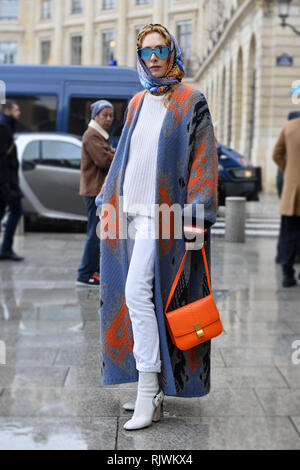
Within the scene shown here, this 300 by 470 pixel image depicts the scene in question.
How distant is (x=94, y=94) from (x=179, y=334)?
34.8 ft

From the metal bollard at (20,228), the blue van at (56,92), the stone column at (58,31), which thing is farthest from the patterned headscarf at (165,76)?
the stone column at (58,31)

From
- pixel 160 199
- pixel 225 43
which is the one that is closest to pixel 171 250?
pixel 160 199

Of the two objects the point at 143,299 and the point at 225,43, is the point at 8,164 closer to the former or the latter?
the point at 143,299

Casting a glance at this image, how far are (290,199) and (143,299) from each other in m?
4.14

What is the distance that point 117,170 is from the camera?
3.56 m

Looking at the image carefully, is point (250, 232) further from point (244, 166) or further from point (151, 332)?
point (151, 332)

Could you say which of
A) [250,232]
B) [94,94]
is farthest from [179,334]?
[94,94]

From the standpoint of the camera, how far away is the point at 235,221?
11086 mm

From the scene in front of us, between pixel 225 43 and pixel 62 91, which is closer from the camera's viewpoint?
pixel 62 91

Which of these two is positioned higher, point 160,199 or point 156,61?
point 156,61

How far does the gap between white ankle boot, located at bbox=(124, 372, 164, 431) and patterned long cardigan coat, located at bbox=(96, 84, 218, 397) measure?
5 centimetres

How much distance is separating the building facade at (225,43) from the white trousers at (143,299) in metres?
11.1

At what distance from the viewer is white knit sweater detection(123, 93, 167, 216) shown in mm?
3473

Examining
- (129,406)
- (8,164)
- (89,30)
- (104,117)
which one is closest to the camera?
(129,406)
